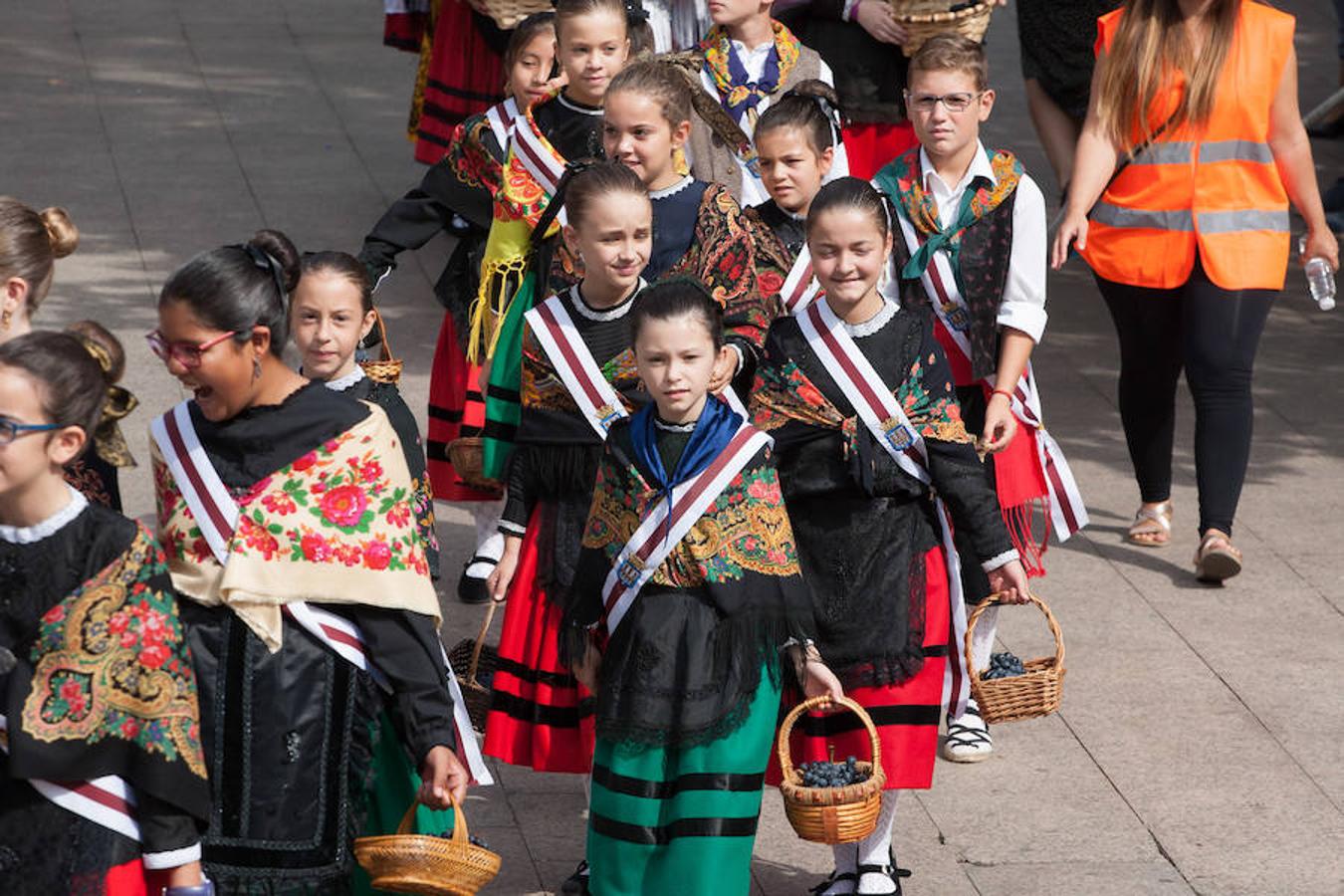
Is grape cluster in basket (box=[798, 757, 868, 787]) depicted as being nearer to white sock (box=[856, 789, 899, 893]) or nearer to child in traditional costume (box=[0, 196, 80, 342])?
white sock (box=[856, 789, 899, 893])

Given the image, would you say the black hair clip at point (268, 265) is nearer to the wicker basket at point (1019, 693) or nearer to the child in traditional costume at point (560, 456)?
the child in traditional costume at point (560, 456)

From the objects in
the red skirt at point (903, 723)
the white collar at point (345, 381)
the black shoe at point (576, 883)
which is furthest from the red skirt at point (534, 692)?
the white collar at point (345, 381)

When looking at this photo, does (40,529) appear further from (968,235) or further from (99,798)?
(968,235)

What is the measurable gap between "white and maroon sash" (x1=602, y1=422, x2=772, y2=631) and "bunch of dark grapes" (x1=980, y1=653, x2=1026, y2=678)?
62.9 inches

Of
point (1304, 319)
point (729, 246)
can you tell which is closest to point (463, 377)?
point (729, 246)

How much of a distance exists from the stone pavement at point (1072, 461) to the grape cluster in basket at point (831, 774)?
0.65 metres

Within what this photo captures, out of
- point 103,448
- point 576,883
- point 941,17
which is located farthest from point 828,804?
point 941,17

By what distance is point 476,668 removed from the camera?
18.7 feet

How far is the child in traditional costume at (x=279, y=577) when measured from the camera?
3914mm

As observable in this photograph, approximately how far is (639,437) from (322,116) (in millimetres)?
8597

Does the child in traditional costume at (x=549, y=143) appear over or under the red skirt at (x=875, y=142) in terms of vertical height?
over

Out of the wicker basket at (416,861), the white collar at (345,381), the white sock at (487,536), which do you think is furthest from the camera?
the white sock at (487,536)

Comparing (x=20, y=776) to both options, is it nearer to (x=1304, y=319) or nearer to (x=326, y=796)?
(x=326, y=796)

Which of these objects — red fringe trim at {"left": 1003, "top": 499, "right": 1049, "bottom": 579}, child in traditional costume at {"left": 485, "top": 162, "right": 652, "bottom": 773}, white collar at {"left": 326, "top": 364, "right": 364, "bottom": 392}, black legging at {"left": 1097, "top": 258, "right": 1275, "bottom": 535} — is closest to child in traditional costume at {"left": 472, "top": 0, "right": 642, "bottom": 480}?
white collar at {"left": 326, "top": 364, "right": 364, "bottom": 392}
